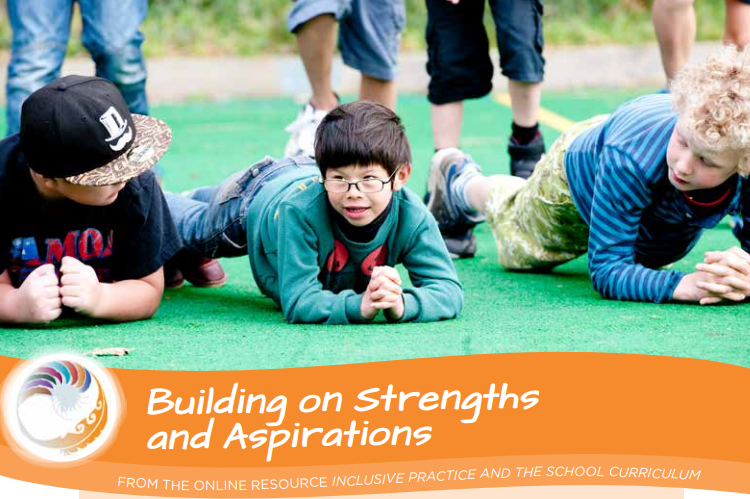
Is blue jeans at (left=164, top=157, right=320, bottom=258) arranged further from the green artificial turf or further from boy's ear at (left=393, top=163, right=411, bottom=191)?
boy's ear at (left=393, top=163, right=411, bottom=191)

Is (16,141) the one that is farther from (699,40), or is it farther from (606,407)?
(699,40)

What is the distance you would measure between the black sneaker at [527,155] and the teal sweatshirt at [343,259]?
1.92 m

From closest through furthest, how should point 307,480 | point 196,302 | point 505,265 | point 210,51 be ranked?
point 307,480, point 196,302, point 505,265, point 210,51

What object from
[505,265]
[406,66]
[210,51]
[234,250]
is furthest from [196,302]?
[210,51]

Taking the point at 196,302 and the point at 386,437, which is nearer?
the point at 386,437

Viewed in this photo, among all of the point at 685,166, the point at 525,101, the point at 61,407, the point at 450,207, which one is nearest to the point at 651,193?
the point at 685,166

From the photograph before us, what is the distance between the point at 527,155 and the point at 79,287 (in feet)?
8.51

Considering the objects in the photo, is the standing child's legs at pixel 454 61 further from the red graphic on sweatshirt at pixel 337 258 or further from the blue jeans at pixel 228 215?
the red graphic on sweatshirt at pixel 337 258

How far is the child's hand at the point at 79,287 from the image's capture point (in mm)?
3391

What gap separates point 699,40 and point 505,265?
8.23 m

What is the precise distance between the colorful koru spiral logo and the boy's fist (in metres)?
0.80

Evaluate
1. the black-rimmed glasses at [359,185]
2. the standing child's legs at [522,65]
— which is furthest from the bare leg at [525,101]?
the black-rimmed glasses at [359,185]

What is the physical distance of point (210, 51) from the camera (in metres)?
12.1

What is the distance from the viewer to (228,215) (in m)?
4.00
